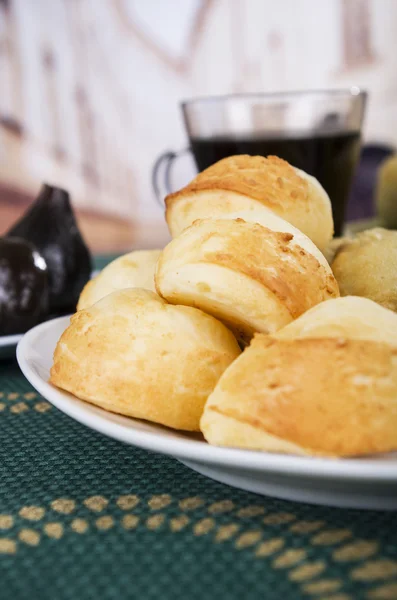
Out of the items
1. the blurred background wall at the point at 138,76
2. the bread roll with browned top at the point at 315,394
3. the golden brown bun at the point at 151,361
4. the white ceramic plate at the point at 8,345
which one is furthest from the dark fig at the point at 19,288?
the blurred background wall at the point at 138,76

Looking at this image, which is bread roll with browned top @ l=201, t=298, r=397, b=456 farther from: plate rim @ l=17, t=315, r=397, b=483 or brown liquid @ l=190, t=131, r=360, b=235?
Answer: brown liquid @ l=190, t=131, r=360, b=235

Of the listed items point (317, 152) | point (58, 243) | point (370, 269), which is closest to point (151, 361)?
point (370, 269)

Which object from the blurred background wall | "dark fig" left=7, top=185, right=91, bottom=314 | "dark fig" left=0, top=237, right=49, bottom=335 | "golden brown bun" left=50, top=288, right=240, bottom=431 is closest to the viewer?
"golden brown bun" left=50, top=288, right=240, bottom=431

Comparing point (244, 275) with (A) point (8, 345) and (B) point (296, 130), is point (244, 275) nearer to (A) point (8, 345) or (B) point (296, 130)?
(A) point (8, 345)

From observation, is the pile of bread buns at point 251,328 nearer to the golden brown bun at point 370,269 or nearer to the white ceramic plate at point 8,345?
the golden brown bun at point 370,269

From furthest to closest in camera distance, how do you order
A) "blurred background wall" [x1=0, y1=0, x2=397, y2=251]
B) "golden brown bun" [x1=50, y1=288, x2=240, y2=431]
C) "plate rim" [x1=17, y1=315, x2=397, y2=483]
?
"blurred background wall" [x1=0, y1=0, x2=397, y2=251]
"golden brown bun" [x1=50, y1=288, x2=240, y2=431]
"plate rim" [x1=17, y1=315, x2=397, y2=483]

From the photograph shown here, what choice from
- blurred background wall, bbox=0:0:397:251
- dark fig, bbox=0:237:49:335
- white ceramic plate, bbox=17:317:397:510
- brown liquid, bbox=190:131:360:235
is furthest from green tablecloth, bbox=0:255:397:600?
blurred background wall, bbox=0:0:397:251
